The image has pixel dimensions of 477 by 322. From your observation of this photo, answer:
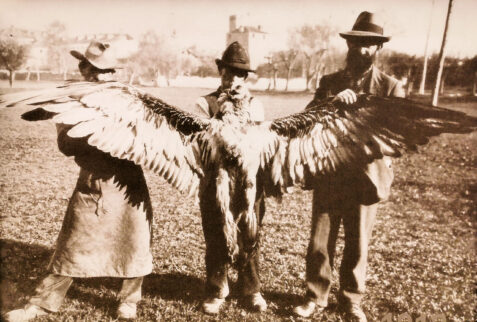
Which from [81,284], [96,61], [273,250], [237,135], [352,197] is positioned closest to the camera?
[96,61]

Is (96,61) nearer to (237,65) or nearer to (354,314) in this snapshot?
(237,65)

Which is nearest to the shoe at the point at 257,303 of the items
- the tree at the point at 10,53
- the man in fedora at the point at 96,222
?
the man in fedora at the point at 96,222

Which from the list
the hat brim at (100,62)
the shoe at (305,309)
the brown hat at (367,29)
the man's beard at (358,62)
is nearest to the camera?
the hat brim at (100,62)

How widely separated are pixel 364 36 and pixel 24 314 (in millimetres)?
3970

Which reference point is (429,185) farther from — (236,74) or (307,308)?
(236,74)

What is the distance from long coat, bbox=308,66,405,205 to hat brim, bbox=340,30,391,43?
272 mm

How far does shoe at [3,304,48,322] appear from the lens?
340cm

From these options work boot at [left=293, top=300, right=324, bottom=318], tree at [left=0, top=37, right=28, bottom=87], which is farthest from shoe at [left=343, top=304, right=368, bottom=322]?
tree at [left=0, top=37, right=28, bottom=87]

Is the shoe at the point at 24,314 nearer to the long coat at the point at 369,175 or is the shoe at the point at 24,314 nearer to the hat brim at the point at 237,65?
the hat brim at the point at 237,65

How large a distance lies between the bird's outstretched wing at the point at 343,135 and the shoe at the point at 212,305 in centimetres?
132

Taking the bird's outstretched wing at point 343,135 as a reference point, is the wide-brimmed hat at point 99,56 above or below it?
above

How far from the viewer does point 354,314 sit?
3.85m

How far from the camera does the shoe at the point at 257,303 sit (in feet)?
12.9

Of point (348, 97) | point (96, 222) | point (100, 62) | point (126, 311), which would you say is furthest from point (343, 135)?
point (126, 311)
